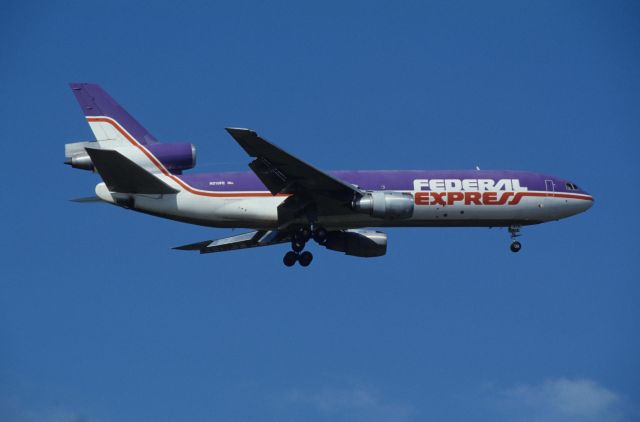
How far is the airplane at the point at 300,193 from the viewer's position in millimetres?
47188

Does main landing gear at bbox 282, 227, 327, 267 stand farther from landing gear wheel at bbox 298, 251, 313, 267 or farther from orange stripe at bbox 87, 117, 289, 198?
orange stripe at bbox 87, 117, 289, 198

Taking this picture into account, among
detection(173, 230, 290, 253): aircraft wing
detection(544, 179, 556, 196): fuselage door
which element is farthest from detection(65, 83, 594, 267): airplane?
detection(173, 230, 290, 253): aircraft wing

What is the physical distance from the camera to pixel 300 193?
48188mm

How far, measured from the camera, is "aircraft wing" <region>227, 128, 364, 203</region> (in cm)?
4512

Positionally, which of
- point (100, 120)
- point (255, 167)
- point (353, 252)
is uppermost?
point (100, 120)

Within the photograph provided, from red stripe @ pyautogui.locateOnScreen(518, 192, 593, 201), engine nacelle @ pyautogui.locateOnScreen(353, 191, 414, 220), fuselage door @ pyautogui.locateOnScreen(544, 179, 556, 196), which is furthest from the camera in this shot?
fuselage door @ pyautogui.locateOnScreen(544, 179, 556, 196)

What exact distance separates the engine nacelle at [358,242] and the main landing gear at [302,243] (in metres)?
1.93

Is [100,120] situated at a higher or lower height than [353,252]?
higher

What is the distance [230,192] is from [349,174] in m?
5.78

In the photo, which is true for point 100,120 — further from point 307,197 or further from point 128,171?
point 307,197

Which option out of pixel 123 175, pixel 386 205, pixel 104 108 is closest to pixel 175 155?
pixel 123 175

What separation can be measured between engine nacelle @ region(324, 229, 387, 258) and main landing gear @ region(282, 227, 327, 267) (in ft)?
6.33

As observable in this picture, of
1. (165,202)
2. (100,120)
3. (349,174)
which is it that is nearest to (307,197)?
(349,174)

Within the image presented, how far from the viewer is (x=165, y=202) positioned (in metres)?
48.7
